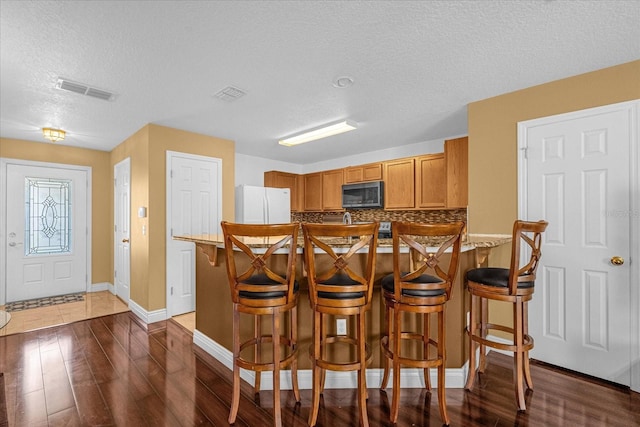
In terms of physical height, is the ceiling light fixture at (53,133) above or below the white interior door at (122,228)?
above

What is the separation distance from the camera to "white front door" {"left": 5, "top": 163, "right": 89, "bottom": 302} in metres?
4.29

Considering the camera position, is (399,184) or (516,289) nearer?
(516,289)

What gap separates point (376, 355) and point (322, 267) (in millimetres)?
792

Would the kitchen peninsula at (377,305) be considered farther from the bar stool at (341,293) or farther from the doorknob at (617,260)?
the doorknob at (617,260)

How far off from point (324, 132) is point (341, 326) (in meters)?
2.46

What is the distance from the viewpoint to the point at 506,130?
2734mm

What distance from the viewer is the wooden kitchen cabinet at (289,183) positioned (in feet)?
18.4

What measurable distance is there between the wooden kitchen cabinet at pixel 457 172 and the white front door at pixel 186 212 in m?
3.12

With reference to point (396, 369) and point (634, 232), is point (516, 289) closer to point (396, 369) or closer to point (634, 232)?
point (396, 369)

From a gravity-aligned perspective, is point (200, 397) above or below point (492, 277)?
below

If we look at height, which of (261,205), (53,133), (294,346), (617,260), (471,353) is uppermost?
(53,133)

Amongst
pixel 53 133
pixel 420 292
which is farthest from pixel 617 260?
pixel 53 133

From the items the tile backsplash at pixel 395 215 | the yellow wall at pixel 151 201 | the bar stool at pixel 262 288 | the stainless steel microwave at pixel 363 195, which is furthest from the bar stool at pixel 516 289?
the yellow wall at pixel 151 201

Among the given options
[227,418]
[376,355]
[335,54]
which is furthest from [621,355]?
[335,54]
